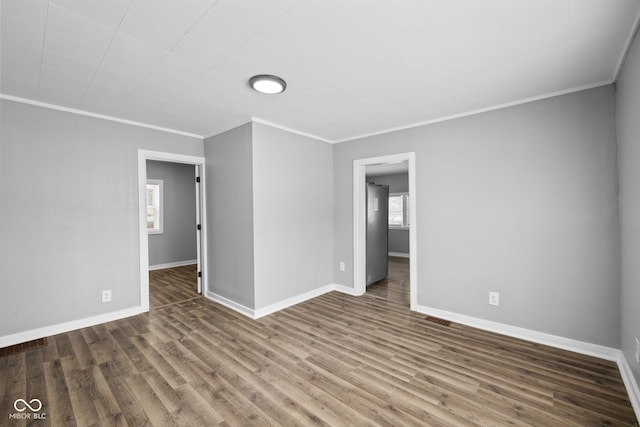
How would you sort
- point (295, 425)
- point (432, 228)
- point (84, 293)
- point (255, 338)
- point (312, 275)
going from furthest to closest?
point (312, 275) < point (432, 228) < point (84, 293) < point (255, 338) < point (295, 425)

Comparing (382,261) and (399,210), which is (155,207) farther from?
(399,210)

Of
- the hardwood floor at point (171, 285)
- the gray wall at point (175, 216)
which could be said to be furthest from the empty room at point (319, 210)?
the gray wall at point (175, 216)

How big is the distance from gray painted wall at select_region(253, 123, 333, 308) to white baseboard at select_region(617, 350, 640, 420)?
10.8 feet

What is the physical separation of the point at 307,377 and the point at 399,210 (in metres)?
6.75

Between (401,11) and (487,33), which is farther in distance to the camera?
(487,33)

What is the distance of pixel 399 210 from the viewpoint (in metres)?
8.38

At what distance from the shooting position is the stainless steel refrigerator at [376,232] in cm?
479

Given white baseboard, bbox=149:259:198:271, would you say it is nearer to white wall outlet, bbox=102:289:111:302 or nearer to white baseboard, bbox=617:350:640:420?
white wall outlet, bbox=102:289:111:302

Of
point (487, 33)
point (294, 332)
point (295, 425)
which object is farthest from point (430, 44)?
point (294, 332)

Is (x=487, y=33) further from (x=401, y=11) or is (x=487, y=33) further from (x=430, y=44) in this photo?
(x=401, y=11)

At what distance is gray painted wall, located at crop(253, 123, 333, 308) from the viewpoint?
11.7 ft

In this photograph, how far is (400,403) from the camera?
1951 millimetres

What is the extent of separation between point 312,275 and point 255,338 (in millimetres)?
1532

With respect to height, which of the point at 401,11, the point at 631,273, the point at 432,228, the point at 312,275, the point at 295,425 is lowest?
the point at 295,425
